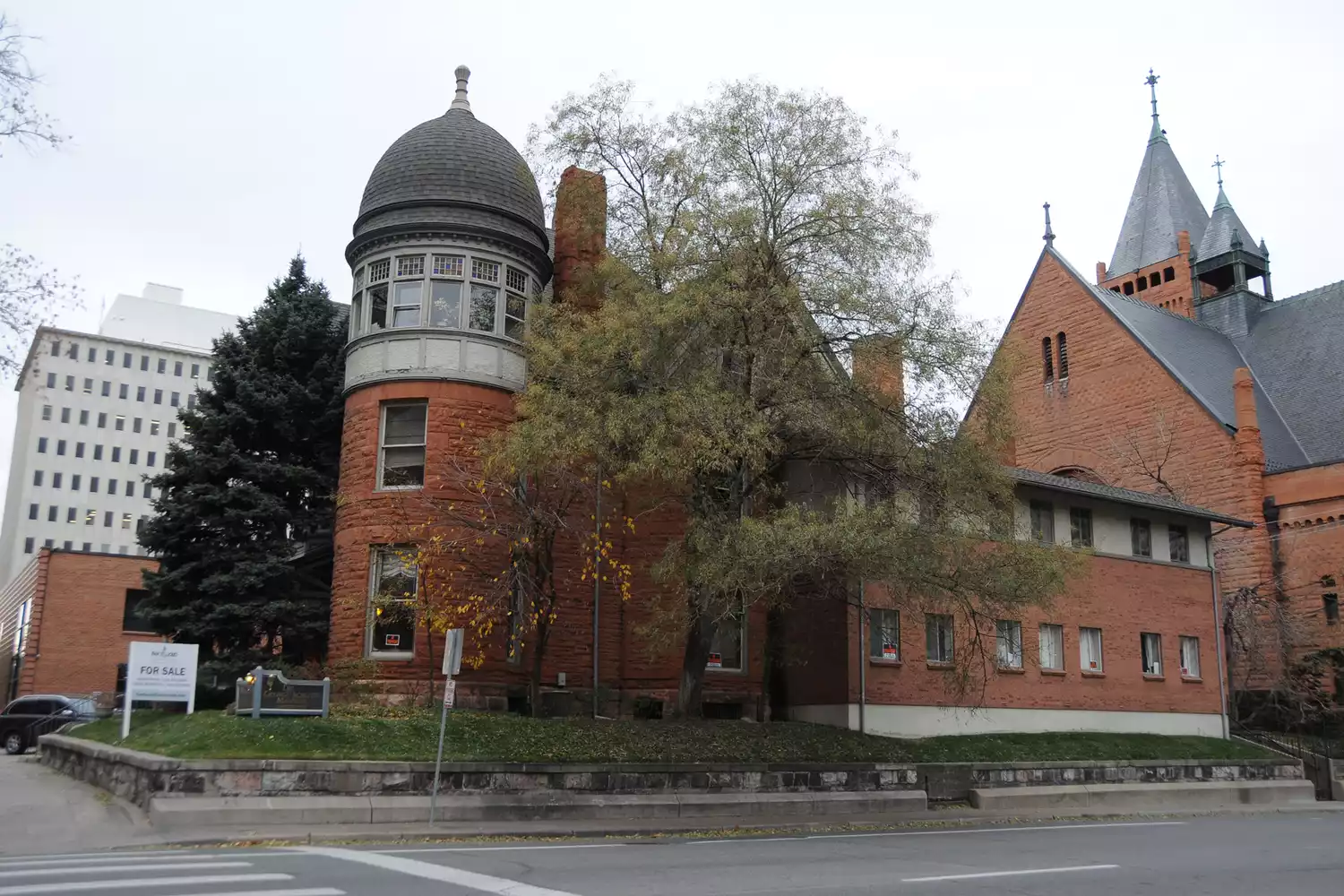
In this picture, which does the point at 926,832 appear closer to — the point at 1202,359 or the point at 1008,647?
the point at 1008,647

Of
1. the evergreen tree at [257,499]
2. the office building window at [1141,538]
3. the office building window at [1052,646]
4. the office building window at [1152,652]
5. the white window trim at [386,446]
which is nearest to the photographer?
the white window trim at [386,446]

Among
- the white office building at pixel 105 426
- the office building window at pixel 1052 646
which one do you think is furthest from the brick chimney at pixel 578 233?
the white office building at pixel 105 426

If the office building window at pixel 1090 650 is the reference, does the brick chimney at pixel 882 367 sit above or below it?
→ above

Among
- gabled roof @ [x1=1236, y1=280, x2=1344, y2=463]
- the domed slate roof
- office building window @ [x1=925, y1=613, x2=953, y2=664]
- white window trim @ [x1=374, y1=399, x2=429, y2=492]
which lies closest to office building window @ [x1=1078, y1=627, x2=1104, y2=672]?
office building window @ [x1=925, y1=613, x2=953, y2=664]

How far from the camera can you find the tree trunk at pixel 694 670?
902 inches

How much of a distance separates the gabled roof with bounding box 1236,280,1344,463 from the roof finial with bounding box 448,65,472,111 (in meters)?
33.8

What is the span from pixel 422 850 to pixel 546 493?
1008 cm

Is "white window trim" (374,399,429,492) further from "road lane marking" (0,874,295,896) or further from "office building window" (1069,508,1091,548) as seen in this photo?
"office building window" (1069,508,1091,548)

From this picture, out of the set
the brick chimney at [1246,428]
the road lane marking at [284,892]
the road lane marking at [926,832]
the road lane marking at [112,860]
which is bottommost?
the road lane marking at [926,832]

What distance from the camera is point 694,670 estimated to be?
76.2 feet

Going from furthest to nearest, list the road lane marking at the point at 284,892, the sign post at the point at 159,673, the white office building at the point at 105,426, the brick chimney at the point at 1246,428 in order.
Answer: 1. the white office building at the point at 105,426
2. the brick chimney at the point at 1246,428
3. the sign post at the point at 159,673
4. the road lane marking at the point at 284,892

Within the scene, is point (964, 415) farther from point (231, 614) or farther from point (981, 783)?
point (231, 614)

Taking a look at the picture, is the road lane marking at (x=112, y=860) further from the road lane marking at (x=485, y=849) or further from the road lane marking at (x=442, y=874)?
the road lane marking at (x=485, y=849)

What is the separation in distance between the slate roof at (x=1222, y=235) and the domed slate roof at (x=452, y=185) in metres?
46.5
